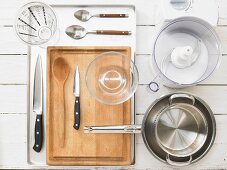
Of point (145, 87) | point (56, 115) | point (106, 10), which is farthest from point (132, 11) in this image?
point (56, 115)

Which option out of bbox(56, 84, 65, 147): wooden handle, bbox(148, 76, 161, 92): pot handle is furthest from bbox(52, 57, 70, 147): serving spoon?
bbox(148, 76, 161, 92): pot handle

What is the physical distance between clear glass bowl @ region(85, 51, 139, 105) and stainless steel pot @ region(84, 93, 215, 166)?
61 millimetres

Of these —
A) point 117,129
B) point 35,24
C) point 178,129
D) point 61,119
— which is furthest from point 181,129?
point 35,24

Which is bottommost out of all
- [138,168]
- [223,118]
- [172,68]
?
[138,168]

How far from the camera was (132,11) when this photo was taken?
754 millimetres

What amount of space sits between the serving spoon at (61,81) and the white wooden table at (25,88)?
69 millimetres

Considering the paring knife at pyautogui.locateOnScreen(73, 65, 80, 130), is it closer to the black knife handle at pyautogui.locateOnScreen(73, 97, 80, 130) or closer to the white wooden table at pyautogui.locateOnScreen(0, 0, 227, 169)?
the black knife handle at pyautogui.locateOnScreen(73, 97, 80, 130)

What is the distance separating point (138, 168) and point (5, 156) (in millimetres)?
276

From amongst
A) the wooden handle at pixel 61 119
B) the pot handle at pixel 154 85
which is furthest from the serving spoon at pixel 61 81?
the pot handle at pixel 154 85

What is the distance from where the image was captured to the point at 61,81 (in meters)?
0.74

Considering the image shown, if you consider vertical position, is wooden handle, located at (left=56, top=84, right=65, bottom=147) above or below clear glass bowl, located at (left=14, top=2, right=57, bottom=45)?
below

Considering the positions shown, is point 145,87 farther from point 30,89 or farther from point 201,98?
point 30,89

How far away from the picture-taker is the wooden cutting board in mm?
743

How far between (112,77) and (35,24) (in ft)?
0.62
